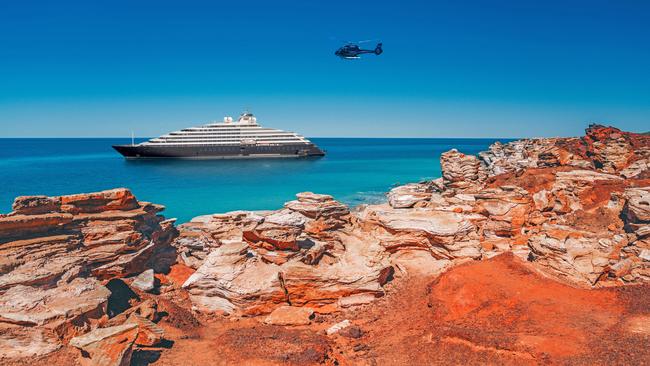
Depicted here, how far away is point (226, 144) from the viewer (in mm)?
95750

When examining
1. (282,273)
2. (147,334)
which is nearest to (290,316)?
(282,273)

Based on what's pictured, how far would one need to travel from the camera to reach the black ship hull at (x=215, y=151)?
92625 mm

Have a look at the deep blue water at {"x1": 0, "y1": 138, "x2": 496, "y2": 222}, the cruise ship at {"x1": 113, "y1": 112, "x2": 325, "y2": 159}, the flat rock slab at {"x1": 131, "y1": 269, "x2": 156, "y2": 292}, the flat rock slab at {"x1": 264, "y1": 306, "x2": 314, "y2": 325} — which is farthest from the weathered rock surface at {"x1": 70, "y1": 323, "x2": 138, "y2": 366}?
the cruise ship at {"x1": 113, "y1": 112, "x2": 325, "y2": 159}

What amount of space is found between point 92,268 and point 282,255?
7.10 m

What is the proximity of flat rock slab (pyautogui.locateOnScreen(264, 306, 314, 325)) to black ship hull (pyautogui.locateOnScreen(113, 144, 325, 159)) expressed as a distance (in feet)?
282

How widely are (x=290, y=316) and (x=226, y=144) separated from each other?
3446 inches

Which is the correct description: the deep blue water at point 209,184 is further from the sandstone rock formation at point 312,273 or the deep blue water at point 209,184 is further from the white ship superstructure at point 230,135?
the sandstone rock formation at point 312,273

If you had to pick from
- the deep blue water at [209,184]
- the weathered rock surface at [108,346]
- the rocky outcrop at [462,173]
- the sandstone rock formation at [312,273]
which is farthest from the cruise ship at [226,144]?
the weathered rock surface at [108,346]

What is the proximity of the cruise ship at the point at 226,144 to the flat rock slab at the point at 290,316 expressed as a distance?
85.9 m

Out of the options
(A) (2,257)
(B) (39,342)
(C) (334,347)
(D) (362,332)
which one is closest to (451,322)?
(D) (362,332)

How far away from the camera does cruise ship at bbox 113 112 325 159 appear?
306 feet

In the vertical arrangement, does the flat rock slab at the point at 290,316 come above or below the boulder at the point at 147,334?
below

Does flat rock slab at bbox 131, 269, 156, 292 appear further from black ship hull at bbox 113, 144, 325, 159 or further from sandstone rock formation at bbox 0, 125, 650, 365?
black ship hull at bbox 113, 144, 325, 159

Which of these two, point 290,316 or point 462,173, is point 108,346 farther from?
point 462,173
